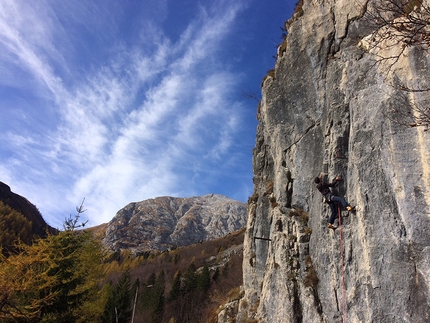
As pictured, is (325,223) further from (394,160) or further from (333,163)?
(394,160)

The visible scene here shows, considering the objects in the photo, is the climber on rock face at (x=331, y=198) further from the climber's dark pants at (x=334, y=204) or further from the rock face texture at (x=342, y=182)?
the rock face texture at (x=342, y=182)

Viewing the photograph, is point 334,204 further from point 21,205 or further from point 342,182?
point 21,205

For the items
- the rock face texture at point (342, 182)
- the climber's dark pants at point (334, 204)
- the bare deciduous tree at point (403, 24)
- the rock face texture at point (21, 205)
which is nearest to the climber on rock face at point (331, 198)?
the climber's dark pants at point (334, 204)

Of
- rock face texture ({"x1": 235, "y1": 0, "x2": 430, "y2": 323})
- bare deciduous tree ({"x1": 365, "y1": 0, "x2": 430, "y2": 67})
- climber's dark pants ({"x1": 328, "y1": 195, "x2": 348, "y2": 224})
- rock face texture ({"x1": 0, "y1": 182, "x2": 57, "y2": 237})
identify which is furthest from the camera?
rock face texture ({"x1": 0, "y1": 182, "x2": 57, "y2": 237})

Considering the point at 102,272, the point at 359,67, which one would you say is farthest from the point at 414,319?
the point at 102,272

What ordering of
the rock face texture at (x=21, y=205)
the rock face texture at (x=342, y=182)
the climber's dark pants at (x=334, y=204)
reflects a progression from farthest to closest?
the rock face texture at (x=21, y=205), the climber's dark pants at (x=334, y=204), the rock face texture at (x=342, y=182)

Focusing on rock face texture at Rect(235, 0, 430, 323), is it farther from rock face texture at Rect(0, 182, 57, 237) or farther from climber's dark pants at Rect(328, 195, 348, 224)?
rock face texture at Rect(0, 182, 57, 237)

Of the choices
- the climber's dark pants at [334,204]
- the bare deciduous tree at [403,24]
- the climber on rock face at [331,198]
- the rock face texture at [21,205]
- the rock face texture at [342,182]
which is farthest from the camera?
the rock face texture at [21,205]

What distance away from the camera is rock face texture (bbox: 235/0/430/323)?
879 cm

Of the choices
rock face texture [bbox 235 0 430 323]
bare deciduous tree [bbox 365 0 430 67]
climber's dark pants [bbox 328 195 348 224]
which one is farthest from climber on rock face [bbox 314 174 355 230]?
bare deciduous tree [bbox 365 0 430 67]

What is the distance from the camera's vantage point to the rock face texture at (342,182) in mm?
8789

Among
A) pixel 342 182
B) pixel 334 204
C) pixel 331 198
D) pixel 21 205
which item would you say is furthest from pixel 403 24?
pixel 21 205

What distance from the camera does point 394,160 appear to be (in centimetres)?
950

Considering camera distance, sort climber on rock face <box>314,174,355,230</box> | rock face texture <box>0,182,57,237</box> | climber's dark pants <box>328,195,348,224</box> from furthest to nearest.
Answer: rock face texture <box>0,182,57,237</box>, climber's dark pants <box>328,195,348,224</box>, climber on rock face <box>314,174,355,230</box>
